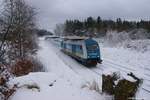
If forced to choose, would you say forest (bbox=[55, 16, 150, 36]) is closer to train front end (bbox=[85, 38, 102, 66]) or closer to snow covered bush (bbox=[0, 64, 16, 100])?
train front end (bbox=[85, 38, 102, 66])

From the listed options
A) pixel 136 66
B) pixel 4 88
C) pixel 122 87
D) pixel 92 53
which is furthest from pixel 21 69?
pixel 136 66

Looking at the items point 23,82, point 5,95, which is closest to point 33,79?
point 23,82

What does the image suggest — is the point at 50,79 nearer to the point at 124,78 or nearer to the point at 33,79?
the point at 33,79

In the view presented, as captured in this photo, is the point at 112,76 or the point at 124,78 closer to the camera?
the point at 124,78

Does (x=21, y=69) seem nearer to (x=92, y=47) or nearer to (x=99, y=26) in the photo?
(x=92, y=47)

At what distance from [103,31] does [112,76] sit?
303 ft

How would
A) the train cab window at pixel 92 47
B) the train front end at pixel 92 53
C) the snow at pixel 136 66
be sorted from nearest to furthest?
the snow at pixel 136 66 < the train front end at pixel 92 53 < the train cab window at pixel 92 47

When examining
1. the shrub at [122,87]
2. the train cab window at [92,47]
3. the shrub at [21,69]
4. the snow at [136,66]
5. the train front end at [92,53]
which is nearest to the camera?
the shrub at [122,87]

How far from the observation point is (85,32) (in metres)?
109

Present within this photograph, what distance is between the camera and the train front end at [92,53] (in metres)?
27.7

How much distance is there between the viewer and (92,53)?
28078 mm

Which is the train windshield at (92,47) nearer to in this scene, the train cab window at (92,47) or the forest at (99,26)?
the train cab window at (92,47)

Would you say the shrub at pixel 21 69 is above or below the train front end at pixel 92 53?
above

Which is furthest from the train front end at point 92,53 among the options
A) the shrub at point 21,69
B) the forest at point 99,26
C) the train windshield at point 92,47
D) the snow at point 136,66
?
the forest at point 99,26
